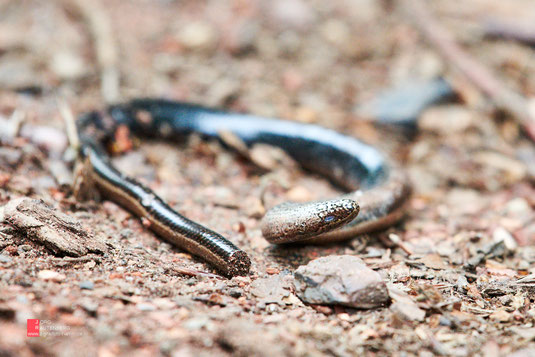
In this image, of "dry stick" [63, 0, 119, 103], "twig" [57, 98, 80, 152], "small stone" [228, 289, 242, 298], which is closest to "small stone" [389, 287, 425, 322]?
"small stone" [228, 289, 242, 298]

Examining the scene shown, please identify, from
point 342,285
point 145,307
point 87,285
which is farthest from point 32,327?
point 342,285

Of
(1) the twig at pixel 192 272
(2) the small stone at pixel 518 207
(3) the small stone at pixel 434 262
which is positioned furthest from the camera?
(2) the small stone at pixel 518 207

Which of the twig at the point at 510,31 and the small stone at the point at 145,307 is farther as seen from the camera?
the twig at the point at 510,31

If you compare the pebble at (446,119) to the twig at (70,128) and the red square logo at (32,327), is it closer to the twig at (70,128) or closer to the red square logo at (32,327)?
the twig at (70,128)

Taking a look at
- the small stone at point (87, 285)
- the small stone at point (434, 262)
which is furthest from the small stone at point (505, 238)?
the small stone at point (87, 285)

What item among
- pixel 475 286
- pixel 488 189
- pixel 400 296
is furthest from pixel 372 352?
pixel 488 189

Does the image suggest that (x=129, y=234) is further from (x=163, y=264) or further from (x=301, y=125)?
(x=301, y=125)
